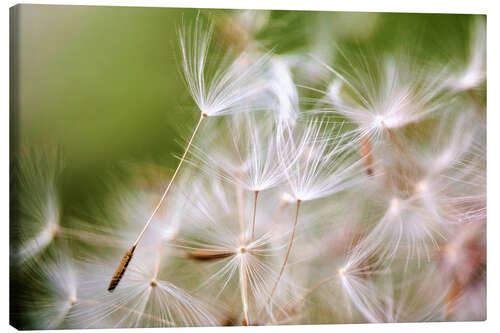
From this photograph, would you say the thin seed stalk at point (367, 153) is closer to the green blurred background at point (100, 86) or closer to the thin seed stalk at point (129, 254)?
the green blurred background at point (100, 86)

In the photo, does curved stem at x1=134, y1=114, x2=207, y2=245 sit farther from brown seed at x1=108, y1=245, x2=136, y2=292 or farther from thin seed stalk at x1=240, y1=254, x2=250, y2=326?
thin seed stalk at x1=240, y1=254, x2=250, y2=326

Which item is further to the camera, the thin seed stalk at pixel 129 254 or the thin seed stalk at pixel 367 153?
the thin seed stalk at pixel 367 153

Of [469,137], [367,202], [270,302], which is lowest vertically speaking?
[270,302]

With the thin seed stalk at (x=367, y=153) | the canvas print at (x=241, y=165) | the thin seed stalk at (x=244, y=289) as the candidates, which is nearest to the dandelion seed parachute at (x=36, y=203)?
the canvas print at (x=241, y=165)

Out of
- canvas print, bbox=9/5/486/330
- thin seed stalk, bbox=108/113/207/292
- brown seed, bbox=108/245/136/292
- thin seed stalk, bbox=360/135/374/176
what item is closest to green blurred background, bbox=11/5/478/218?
canvas print, bbox=9/5/486/330

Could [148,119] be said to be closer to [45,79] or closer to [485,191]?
[45,79]

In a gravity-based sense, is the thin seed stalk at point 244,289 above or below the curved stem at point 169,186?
below

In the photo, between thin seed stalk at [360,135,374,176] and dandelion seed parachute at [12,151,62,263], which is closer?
dandelion seed parachute at [12,151,62,263]

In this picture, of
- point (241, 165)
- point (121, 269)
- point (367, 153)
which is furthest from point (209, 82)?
point (121, 269)

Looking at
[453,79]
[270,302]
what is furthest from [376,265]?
[453,79]
